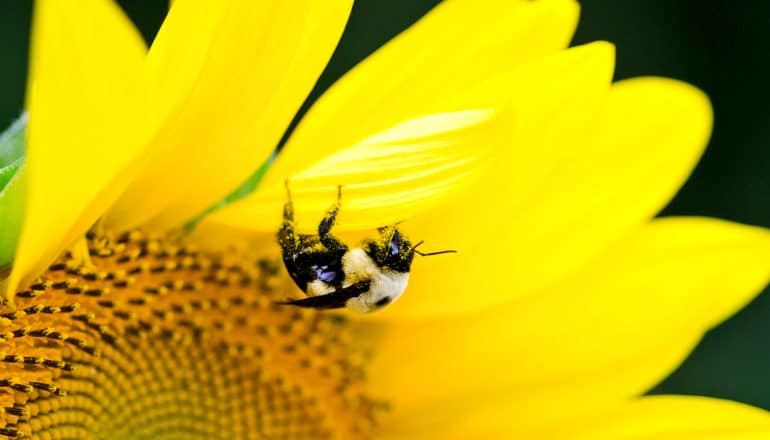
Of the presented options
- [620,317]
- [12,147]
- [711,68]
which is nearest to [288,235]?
[12,147]

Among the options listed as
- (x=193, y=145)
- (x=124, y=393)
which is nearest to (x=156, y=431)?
(x=124, y=393)

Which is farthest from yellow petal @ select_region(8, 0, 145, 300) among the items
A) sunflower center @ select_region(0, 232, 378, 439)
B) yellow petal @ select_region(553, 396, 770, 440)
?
yellow petal @ select_region(553, 396, 770, 440)

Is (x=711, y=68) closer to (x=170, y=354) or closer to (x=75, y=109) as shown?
(x=170, y=354)

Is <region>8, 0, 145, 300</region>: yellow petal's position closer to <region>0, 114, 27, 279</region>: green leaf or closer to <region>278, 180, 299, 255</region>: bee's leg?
<region>0, 114, 27, 279</region>: green leaf

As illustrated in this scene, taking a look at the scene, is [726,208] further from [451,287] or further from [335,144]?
[335,144]

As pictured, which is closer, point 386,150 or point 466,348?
point 386,150

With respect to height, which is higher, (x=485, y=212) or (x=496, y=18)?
(x=496, y=18)
